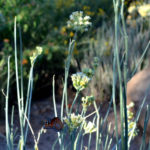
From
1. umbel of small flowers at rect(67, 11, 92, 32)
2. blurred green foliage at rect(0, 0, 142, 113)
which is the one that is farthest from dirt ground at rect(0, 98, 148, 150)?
umbel of small flowers at rect(67, 11, 92, 32)

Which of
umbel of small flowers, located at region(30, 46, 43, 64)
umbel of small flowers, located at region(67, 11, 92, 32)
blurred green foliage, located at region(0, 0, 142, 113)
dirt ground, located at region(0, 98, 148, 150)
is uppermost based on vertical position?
umbel of small flowers, located at region(67, 11, 92, 32)

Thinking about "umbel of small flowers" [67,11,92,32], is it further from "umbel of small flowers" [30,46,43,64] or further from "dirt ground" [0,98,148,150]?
"dirt ground" [0,98,148,150]

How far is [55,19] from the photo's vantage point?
5.02 metres

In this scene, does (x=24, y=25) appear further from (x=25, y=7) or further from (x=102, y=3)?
(x=102, y=3)

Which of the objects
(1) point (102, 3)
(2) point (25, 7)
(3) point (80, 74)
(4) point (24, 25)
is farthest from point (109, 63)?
(3) point (80, 74)

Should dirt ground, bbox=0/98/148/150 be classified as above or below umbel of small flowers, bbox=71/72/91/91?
below

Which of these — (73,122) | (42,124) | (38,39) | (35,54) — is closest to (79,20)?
(35,54)

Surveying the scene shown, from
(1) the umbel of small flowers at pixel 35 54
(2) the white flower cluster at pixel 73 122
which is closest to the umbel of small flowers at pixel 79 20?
(1) the umbel of small flowers at pixel 35 54

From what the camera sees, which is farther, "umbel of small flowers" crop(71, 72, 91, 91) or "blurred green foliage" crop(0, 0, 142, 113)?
"blurred green foliage" crop(0, 0, 142, 113)

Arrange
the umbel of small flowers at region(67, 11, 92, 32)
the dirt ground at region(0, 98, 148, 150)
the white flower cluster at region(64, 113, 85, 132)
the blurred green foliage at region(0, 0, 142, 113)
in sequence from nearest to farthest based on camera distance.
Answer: the white flower cluster at region(64, 113, 85, 132)
the umbel of small flowers at region(67, 11, 92, 32)
the dirt ground at region(0, 98, 148, 150)
the blurred green foliage at region(0, 0, 142, 113)

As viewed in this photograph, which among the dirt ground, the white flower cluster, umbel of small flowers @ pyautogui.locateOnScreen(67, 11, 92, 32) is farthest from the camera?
the dirt ground

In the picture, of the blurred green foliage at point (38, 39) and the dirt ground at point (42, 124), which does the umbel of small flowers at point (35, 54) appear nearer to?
the dirt ground at point (42, 124)

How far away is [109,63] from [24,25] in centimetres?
127

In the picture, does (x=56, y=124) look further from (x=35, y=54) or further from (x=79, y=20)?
(x=79, y=20)
